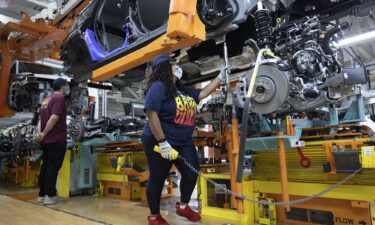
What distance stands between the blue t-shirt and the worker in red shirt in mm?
1788

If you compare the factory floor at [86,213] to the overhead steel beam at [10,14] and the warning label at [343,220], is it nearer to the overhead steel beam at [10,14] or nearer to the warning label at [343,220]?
the warning label at [343,220]

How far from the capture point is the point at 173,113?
2381mm

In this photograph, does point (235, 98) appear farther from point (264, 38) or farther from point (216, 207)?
point (216, 207)

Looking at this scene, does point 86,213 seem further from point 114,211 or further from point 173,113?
point 173,113

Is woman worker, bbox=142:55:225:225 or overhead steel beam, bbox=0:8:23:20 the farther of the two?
overhead steel beam, bbox=0:8:23:20

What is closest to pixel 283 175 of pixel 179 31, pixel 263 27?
pixel 263 27

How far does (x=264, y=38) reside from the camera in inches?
90.7

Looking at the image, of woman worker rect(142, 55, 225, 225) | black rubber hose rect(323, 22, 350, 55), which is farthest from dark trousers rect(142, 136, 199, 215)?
black rubber hose rect(323, 22, 350, 55)

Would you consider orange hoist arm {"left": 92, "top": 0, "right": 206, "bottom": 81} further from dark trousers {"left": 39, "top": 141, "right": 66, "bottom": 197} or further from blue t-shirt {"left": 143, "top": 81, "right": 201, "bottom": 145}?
dark trousers {"left": 39, "top": 141, "right": 66, "bottom": 197}

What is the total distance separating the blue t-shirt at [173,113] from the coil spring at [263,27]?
2.45 feet

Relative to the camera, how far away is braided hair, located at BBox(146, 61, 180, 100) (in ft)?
7.80

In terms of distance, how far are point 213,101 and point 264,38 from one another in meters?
0.92

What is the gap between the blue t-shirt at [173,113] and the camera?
2.28 m

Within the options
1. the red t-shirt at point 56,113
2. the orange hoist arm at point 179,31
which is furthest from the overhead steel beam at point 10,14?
the orange hoist arm at point 179,31
